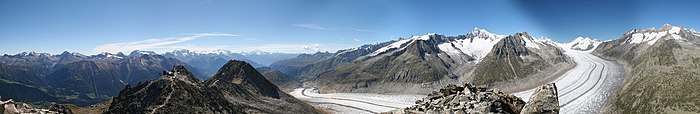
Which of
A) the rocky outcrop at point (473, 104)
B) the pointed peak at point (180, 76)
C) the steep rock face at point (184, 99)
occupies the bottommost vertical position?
the steep rock face at point (184, 99)

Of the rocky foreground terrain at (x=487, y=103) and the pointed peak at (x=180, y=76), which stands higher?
the rocky foreground terrain at (x=487, y=103)

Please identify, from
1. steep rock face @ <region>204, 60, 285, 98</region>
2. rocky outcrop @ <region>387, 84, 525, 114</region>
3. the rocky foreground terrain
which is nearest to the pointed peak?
steep rock face @ <region>204, 60, 285, 98</region>

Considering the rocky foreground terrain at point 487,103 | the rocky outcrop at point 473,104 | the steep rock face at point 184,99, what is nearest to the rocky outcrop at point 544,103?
the rocky foreground terrain at point 487,103

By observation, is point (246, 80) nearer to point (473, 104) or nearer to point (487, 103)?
point (473, 104)

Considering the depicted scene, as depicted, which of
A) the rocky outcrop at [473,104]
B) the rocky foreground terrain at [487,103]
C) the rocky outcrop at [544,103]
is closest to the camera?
the rocky outcrop at [544,103]

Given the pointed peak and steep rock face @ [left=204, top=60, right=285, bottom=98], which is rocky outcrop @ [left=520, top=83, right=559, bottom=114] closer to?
the pointed peak

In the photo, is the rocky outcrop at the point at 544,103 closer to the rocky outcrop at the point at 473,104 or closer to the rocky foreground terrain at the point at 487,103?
the rocky foreground terrain at the point at 487,103

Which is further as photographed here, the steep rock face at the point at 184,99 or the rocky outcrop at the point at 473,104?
the steep rock face at the point at 184,99

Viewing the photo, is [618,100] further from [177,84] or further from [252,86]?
[177,84]

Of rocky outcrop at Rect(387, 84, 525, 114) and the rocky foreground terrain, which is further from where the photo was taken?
rocky outcrop at Rect(387, 84, 525, 114)
